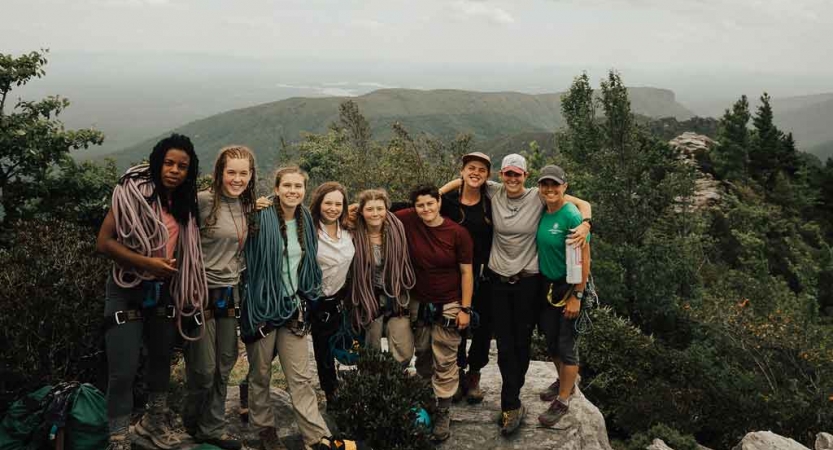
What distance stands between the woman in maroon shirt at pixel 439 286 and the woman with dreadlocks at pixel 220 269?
1.63 metres

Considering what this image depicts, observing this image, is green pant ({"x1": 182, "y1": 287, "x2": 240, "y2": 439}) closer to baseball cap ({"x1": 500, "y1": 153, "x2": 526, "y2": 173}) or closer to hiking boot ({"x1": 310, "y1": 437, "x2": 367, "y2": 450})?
hiking boot ({"x1": 310, "y1": 437, "x2": 367, "y2": 450})

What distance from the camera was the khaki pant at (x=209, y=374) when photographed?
4.46 meters

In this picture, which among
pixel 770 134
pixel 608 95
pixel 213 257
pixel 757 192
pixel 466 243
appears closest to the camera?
pixel 213 257

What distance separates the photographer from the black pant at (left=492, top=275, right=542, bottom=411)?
5.38 meters

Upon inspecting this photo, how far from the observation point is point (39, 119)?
940 centimetres

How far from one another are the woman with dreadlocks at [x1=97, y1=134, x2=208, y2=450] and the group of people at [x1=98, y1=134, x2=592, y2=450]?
11 mm

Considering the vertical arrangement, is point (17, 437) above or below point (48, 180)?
below

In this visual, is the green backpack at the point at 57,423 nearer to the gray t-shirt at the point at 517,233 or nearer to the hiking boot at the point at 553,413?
the gray t-shirt at the point at 517,233

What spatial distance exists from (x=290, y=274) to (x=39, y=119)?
7656 mm

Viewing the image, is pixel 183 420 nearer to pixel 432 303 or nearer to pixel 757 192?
pixel 432 303

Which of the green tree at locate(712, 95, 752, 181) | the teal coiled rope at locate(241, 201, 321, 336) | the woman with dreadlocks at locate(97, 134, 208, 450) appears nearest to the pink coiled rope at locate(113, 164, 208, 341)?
the woman with dreadlocks at locate(97, 134, 208, 450)

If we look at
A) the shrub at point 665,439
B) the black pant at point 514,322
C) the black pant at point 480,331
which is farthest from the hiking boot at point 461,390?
the shrub at point 665,439

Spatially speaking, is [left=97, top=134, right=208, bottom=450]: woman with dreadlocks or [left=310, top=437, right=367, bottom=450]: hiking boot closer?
[left=97, top=134, right=208, bottom=450]: woman with dreadlocks

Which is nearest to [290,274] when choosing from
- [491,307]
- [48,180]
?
[491,307]
